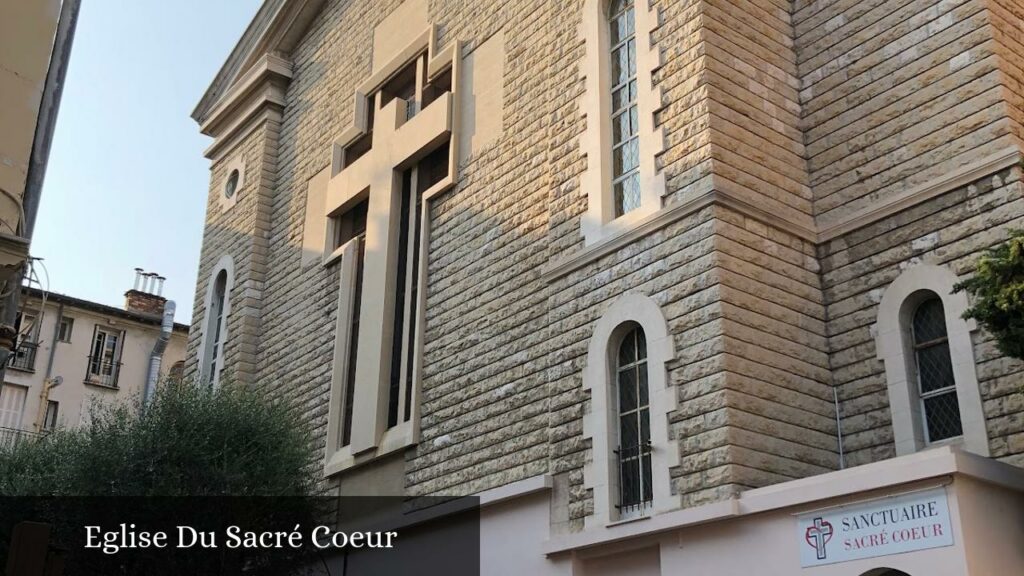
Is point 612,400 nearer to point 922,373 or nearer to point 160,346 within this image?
point 922,373

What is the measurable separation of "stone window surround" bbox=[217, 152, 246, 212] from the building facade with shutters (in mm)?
11709

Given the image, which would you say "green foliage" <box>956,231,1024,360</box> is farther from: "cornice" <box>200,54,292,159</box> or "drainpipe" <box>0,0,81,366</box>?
"cornice" <box>200,54,292,159</box>

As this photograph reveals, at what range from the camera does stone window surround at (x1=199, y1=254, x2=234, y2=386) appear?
1950 centimetres

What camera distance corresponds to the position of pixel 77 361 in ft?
107

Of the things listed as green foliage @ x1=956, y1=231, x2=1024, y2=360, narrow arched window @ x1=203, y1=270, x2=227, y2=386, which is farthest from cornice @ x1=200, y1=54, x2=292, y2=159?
green foliage @ x1=956, y1=231, x2=1024, y2=360

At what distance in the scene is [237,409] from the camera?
1409cm

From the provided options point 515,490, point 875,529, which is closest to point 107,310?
point 515,490

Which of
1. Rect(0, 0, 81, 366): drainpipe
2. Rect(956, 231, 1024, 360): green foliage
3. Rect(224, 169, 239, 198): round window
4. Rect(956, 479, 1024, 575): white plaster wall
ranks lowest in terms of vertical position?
Rect(956, 479, 1024, 575): white plaster wall

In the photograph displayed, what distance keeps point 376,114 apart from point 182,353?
20865 mm

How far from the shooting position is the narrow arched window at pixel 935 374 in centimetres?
997

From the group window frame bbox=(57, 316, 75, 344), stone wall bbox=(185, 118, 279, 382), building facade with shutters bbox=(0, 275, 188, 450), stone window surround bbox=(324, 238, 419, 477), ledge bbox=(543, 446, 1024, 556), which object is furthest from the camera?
window frame bbox=(57, 316, 75, 344)

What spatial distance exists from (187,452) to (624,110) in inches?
263

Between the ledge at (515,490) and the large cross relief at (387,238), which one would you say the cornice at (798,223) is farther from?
the large cross relief at (387,238)

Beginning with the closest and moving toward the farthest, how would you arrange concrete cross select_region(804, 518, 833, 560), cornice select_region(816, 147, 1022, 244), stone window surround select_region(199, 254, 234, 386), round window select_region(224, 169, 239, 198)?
1. concrete cross select_region(804, 518, 833, 560)
2. cornice select_region(816, 147, 1022, 244)
3. stone window surround select_region(199, 254, 234, 386)
4. round window select_region(224, 169, 239, 198)
